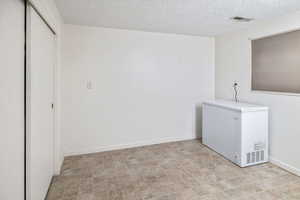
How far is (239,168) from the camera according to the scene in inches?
103

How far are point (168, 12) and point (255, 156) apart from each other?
2.44 metres

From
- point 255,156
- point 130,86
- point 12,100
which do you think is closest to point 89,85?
point 130,86

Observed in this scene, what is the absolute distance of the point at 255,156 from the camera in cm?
271

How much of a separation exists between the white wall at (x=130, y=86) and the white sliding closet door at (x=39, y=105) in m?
0.76

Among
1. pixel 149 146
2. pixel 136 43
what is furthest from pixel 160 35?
pixel 149 146

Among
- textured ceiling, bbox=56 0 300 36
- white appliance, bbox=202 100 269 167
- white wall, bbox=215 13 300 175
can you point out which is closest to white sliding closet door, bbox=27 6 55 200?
textured ceiling, bbox=56 0 300 36

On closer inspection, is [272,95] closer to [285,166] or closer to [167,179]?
[285,166]

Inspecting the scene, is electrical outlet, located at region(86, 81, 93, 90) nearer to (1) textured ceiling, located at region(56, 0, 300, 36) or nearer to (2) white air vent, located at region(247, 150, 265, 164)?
(1) textured ceiling, located at region(56, 0, 300, 36)

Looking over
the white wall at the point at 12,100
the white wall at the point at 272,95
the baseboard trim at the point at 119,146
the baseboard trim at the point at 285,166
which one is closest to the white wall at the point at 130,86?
the baseboard trim at the point at 119,146

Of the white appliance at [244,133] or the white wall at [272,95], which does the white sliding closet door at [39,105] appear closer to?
the white appliance at [244,133]

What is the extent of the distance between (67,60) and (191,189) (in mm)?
2635

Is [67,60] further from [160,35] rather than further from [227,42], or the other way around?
[227,42]

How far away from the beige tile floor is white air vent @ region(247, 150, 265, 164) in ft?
0.32

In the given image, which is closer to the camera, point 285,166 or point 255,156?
point 285,166
